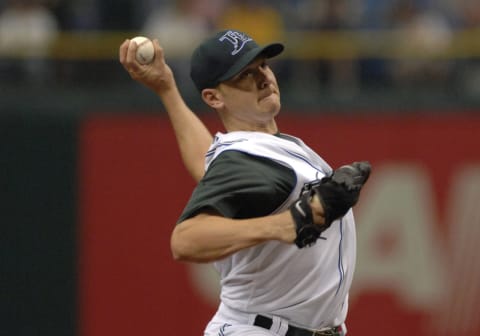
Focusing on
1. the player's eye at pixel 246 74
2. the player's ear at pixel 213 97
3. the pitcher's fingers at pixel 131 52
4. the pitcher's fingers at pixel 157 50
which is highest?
the pitcher's fingers at pixel 157 50

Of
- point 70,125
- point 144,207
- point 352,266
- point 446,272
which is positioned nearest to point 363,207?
point 446,272

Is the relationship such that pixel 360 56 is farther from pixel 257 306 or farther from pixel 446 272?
pixel 257 306

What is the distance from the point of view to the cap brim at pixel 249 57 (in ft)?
18.0

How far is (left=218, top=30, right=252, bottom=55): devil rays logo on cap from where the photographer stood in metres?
5.55

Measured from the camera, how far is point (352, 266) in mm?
5617

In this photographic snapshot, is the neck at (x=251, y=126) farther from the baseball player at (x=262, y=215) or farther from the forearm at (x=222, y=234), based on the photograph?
the forearm at (x=222, y=234)

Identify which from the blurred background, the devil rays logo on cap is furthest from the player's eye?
the blurred background

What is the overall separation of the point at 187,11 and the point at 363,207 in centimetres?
220

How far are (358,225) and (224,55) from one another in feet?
17.1

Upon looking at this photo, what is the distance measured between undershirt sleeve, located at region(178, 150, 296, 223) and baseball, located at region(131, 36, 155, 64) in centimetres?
110

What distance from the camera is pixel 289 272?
5.45 m

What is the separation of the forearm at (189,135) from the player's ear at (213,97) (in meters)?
0.82

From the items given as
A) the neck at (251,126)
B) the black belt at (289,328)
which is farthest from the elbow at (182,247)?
the neck at (251,126)

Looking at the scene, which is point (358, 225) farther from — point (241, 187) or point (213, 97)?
point (241, 187)
